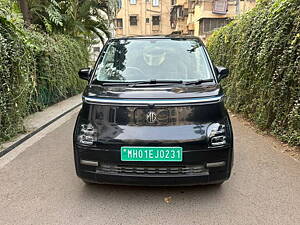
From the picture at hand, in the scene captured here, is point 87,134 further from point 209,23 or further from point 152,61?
point 209,23

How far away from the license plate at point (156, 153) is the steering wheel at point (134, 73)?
1.05 metres

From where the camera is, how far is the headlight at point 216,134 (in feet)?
→ 8.74

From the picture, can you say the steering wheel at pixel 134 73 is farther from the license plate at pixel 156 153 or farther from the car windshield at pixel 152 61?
the license plate at pixel 156 153

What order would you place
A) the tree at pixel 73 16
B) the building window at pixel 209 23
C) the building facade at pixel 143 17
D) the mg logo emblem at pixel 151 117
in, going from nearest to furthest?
1. the mg logo emblem at pixel 151 117
2. the tree at pixel 73 16
3. the building window at pixel 209 23
4. the building facade at pixel 143 17

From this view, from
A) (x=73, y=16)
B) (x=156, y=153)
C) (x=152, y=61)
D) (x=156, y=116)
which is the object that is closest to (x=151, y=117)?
(x=156, y=116)

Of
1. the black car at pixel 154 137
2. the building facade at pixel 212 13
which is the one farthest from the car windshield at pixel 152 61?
the building facade at pixel 212 13

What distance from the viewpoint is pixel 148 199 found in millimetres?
2904

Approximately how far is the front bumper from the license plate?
1.7 inches

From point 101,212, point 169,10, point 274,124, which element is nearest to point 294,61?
point 274,124

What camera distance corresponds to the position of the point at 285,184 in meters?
3.22

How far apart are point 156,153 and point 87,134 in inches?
30.1

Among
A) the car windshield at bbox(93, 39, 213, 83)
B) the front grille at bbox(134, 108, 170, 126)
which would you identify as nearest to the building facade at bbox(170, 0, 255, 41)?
the car windshield at bbox(93, 39, 213, 83)

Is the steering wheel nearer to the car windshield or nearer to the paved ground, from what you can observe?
the car windshield

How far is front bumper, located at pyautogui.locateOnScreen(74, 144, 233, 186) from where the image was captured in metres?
2.63
